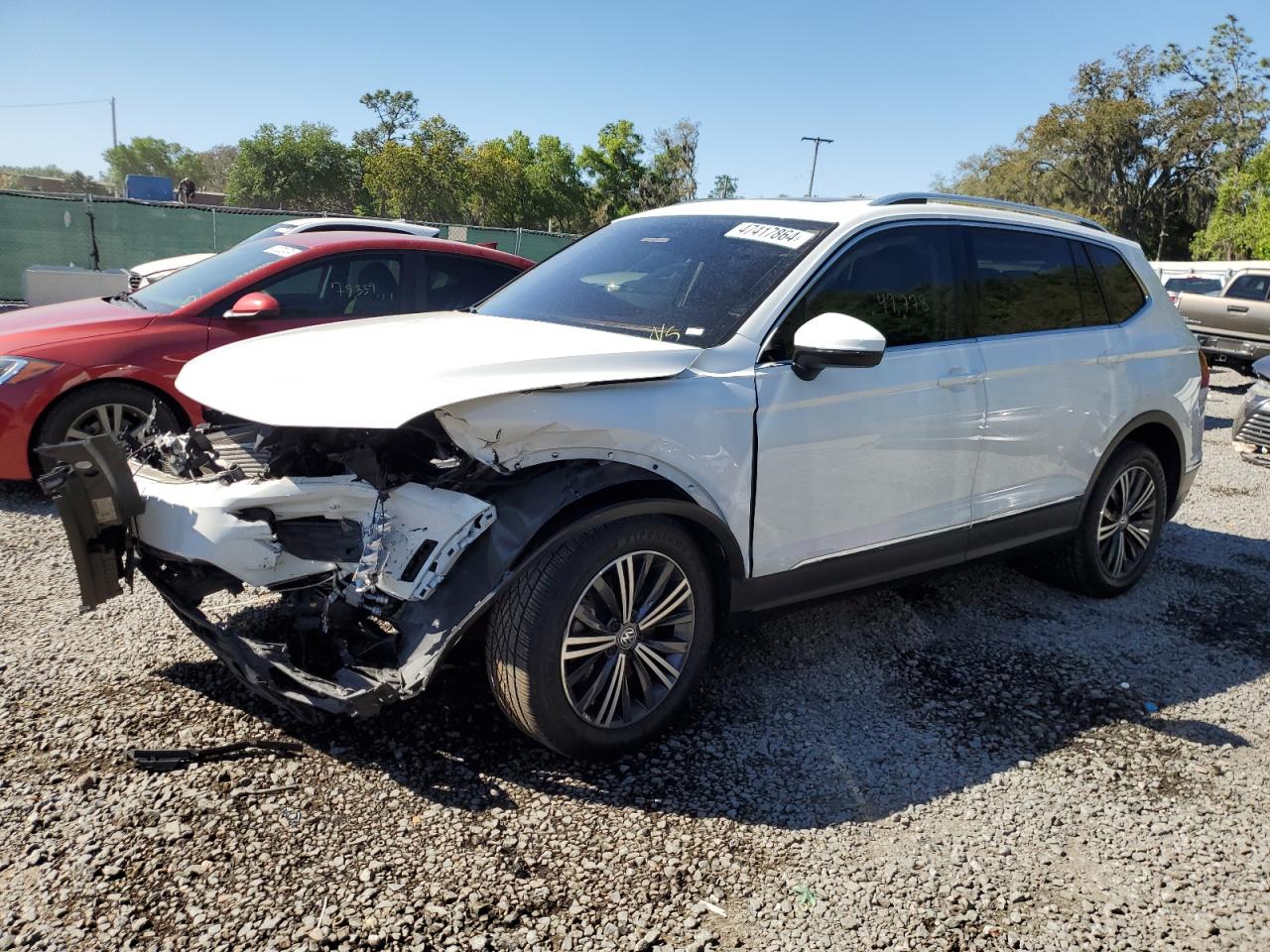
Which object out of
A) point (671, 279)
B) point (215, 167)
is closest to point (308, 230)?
point (671, 279)

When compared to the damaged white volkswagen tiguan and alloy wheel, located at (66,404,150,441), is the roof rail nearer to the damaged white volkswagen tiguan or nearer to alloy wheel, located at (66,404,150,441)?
the damaged white volkswagen tiguan

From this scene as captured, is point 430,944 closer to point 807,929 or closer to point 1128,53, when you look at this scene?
point 807,929

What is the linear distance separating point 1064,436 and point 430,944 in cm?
354

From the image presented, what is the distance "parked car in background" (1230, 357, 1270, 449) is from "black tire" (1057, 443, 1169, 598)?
4.21 m

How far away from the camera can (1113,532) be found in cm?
493

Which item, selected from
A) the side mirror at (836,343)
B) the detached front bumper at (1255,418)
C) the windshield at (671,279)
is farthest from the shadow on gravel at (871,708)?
the detached front bumper at (1255,418)

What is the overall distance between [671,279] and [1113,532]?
2.89 meters

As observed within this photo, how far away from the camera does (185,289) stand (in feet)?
20.6

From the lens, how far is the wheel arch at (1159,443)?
470 centimetres

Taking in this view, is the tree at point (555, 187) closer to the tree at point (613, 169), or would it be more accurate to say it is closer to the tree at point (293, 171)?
the tree at point (613, 169)

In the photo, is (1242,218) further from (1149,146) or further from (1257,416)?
(1257,416)

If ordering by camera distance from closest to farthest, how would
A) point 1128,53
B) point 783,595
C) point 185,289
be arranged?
point 783,595
point 185,289
point 1128,53

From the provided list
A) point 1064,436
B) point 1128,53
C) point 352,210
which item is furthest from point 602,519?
point 352,210

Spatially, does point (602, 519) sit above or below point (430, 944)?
above
